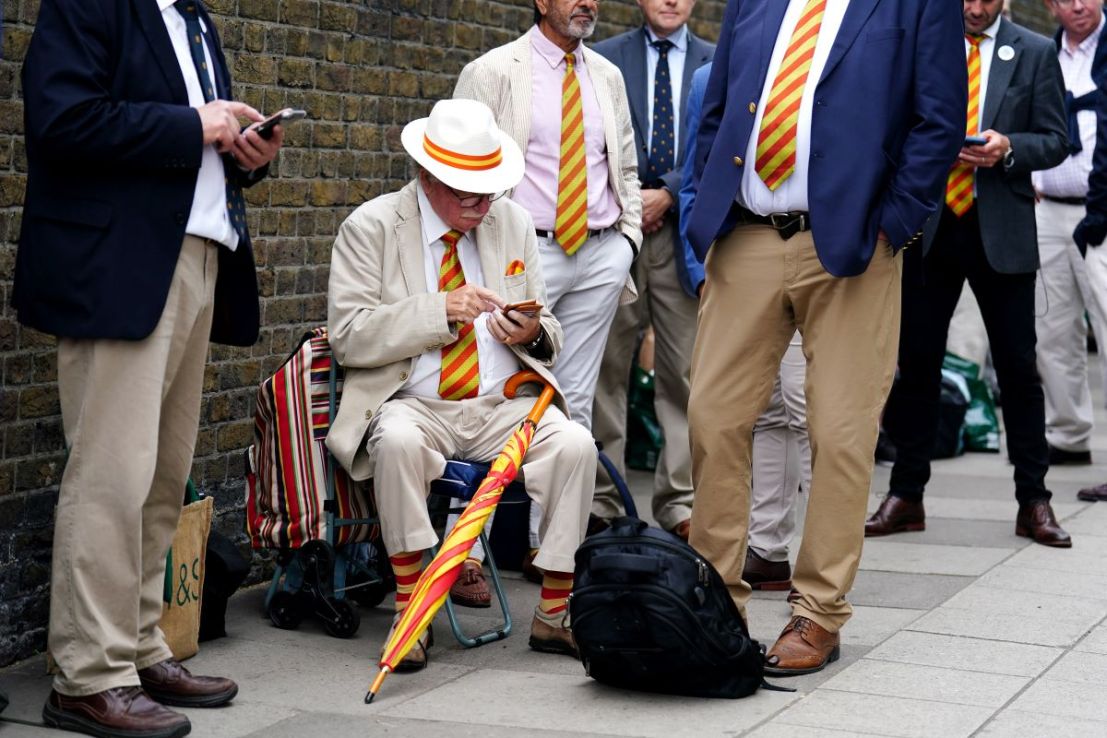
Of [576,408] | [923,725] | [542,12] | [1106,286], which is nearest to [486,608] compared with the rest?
[576,408]

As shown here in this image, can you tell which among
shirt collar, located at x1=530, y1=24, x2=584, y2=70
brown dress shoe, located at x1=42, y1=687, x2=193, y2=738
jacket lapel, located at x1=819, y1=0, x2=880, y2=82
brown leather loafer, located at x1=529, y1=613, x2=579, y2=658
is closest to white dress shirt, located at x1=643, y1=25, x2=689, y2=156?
shirt collar, located at x1=530, y1=24, x2=584, y2=70

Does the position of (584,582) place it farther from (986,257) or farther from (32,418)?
(986,257)

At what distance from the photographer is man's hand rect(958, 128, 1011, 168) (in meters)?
6.39

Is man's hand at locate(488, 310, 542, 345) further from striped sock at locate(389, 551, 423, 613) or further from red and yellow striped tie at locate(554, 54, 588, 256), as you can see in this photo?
red and yellow striped tie at locate(554, 54, 588, 256)

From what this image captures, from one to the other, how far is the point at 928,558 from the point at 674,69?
218 centimetres

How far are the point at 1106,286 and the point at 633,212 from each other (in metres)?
2.58

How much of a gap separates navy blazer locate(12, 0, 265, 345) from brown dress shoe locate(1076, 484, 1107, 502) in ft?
15.9

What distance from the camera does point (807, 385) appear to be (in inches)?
198

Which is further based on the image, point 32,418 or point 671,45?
point 671,45

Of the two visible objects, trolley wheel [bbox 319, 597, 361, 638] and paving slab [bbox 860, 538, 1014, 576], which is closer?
trolley wheel [bbox 319, 597, 361, 638]

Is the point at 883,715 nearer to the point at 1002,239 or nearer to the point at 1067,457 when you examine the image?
the point at 1002,239

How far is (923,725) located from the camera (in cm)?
438

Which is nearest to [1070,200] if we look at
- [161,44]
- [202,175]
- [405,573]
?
[405,573]

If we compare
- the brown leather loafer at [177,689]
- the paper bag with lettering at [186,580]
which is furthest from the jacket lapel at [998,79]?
the brown leather loafer at [177,689]
